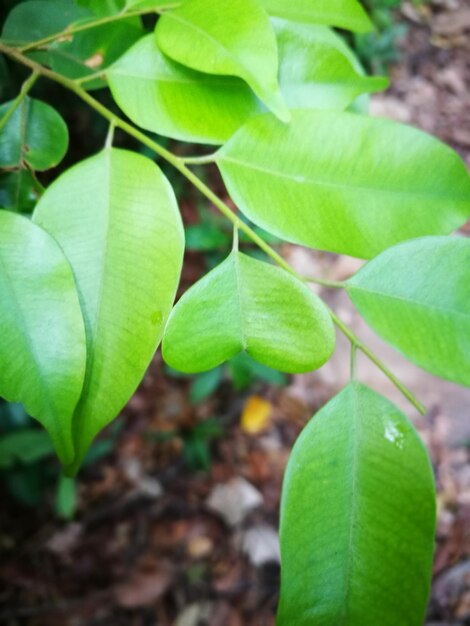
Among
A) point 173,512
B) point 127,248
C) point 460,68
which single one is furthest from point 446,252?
point 460,68

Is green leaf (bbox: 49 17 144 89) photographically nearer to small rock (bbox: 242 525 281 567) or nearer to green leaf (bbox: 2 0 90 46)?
green leaf (bbox: 2 0 90 46)

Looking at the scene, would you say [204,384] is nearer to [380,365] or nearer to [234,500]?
[234,500]

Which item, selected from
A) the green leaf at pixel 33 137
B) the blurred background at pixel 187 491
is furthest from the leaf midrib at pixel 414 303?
the blurred background at pixel 187 491

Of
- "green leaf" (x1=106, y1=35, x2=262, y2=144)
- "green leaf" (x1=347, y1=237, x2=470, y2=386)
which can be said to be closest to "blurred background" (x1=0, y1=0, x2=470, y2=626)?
"green leaf" (x1=106, y1=35, x2=262, y2=144)

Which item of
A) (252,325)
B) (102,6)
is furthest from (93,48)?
(252,325)

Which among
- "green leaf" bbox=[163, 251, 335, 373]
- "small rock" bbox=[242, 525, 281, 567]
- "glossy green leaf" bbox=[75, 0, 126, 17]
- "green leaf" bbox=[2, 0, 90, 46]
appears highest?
"glossy green leaf" bbox=[75, 0, 126, 17]

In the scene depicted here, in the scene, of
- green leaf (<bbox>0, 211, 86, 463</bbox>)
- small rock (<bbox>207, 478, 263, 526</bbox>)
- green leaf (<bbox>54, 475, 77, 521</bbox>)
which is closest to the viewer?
green leaf (<bbox>0, 211, 86, 463</bbox>)

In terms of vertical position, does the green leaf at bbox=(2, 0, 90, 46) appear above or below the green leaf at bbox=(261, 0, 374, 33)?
below
